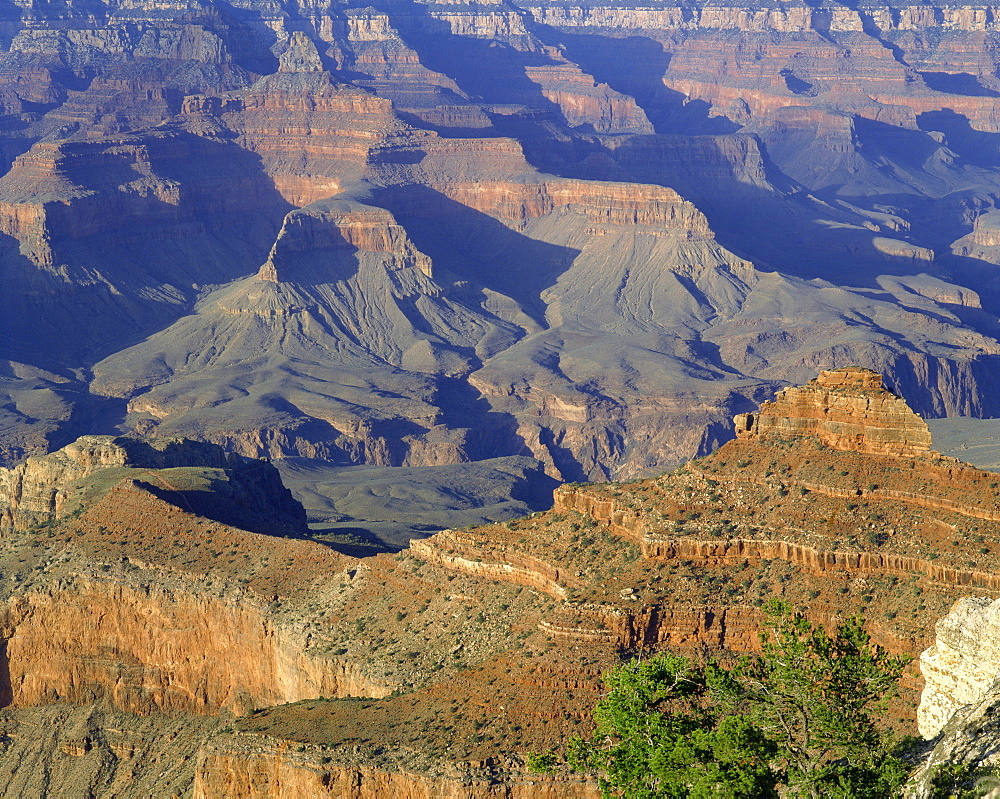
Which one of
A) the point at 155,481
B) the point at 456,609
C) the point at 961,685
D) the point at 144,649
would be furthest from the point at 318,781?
the point at 155,481

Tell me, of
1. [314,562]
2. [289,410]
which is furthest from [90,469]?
[289,410]

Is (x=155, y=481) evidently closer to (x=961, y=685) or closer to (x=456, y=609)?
(x=456, y=609)

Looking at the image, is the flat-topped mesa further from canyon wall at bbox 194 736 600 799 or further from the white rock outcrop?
the white rock outcrop

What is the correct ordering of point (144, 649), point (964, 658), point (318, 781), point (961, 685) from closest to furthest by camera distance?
point (964, 658)
point (961, 685)
point (318, 781)
point (144, 649)

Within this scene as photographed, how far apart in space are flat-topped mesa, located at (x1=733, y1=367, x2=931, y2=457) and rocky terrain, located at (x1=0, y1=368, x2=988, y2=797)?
0.29ft

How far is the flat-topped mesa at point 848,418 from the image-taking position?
2496 inches

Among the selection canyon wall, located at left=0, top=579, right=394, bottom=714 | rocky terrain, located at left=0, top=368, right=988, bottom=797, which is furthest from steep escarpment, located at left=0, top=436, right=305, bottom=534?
canyon wall, located at left=0, top=579, right=394, bottom=714

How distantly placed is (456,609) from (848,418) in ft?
55.0

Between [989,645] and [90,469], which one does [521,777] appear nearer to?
[989,645]

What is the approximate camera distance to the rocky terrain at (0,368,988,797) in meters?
56.6

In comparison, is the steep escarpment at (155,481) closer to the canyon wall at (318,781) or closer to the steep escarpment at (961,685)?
the canyon wall at (318,781)

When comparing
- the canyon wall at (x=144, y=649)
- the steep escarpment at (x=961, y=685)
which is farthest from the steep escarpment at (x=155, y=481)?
the steep escarpment at (x=961, y=685)

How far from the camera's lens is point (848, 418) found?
212ft

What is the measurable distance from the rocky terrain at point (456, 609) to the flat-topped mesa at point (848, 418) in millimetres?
87
